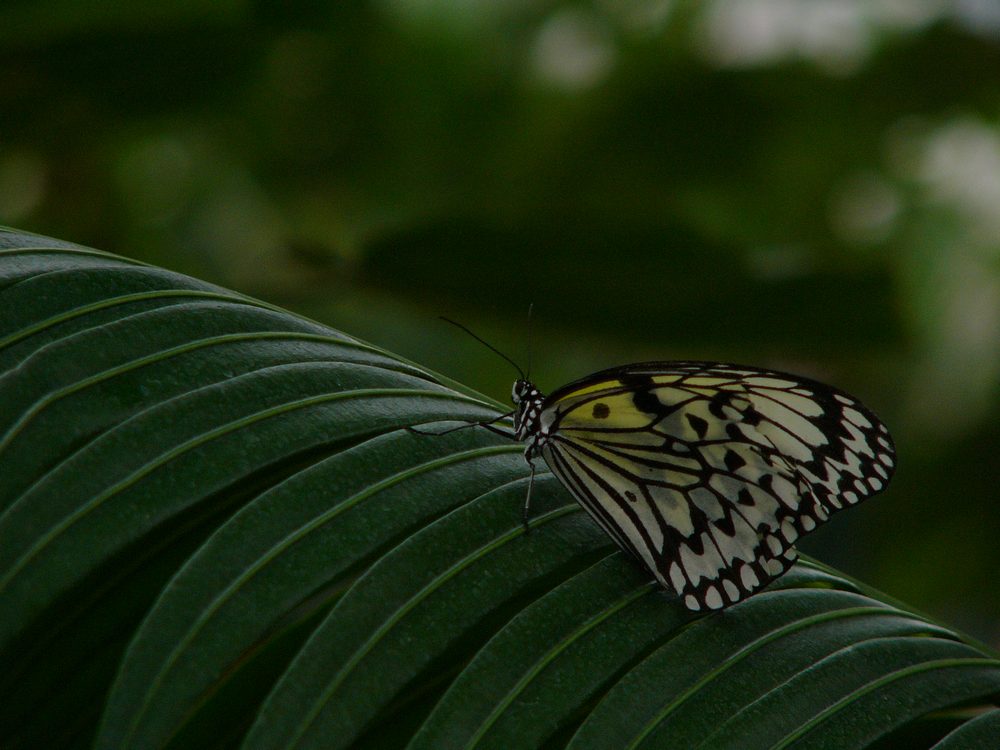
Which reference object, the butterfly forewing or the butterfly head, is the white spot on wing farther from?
the butterfly head

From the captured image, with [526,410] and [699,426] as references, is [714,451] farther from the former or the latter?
[526,410]

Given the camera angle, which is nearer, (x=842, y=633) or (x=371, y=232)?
(x=842, y=633)

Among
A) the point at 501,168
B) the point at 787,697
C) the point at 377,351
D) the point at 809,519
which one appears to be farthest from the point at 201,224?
the point at 787,697

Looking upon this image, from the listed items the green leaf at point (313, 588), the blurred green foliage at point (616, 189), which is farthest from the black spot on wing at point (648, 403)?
the blurred green foliage at point (616, 189)

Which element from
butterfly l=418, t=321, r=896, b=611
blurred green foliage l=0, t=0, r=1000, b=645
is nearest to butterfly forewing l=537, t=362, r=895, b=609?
butterfly l=418, t=321, r=896, b=611

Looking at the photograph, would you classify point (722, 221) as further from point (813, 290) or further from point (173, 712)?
point (173, 712)

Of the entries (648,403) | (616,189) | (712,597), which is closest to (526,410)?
(648,403)
